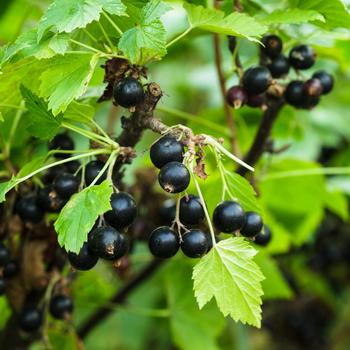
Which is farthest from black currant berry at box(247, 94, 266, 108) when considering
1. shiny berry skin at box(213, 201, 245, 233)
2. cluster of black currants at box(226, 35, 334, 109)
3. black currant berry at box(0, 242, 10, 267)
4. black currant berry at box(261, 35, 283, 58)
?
black currant berry at box(0, 242, 10, 267)

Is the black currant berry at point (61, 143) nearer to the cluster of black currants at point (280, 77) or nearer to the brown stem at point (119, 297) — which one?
the cluster of black currants at point (280, 77)

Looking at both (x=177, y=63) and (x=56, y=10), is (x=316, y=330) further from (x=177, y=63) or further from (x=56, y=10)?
(x=56, y=10)

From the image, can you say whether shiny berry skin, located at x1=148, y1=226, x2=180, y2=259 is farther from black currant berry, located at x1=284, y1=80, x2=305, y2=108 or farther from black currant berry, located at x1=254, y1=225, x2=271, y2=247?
black currant berry, located at x1=284, y1=80, x2=305, y2=108

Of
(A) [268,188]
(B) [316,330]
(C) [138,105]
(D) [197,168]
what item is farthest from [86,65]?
(B) [316,330]

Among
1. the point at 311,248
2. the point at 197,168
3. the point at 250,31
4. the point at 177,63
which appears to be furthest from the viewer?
the point at 177,63

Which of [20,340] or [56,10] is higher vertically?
[56,10]

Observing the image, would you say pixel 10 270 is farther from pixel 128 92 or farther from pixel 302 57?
pixel 302 57

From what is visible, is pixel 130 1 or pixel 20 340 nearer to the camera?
pixel 130 1
